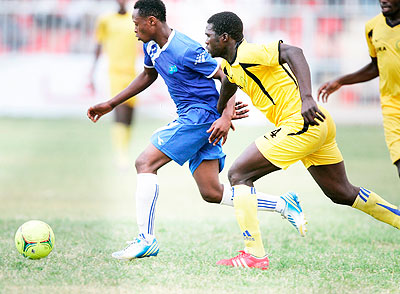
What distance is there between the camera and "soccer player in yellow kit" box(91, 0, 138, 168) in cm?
1320

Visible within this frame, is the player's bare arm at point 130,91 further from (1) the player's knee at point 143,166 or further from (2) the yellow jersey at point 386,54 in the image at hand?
(2) the yellow jersey at point 386,54

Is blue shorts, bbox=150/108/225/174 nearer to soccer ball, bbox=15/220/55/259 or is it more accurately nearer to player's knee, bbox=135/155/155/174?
player's knee, bbox=135/155/155/174

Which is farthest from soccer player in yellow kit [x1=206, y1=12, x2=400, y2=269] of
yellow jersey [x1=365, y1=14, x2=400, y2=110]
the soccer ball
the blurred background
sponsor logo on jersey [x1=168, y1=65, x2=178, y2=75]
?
the blurred background

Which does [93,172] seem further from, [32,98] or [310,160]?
[32,98]

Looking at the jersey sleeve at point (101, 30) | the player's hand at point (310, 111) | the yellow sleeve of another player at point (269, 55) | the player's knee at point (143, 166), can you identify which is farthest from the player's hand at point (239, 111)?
the jersey sleeve at point (101, 30)

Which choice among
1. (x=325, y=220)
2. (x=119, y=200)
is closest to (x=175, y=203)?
(x=119, y=200)

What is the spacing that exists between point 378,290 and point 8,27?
20348 millimetres

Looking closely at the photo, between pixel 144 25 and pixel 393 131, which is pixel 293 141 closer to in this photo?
pixel 393 131

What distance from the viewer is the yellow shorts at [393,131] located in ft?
21.3

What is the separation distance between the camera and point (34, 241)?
578cm

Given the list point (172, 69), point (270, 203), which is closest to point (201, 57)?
point (172, 69)

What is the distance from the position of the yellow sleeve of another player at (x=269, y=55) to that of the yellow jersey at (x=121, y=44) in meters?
7.93

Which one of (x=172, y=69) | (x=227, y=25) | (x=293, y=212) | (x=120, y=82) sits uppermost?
(x=227, y=25)

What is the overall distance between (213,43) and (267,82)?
0.55 meters
